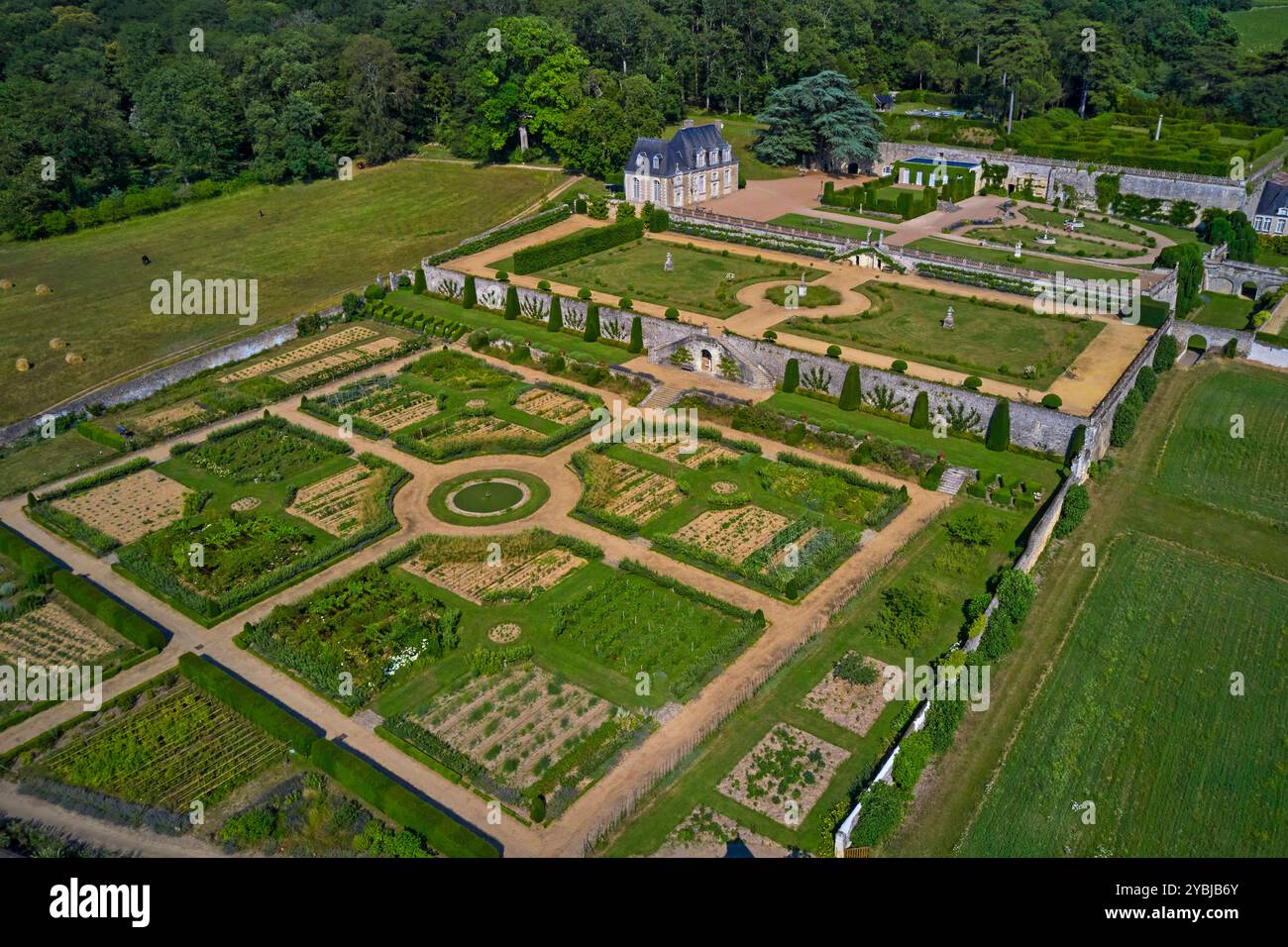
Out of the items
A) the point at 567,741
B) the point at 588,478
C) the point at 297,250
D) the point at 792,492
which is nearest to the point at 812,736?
the point at 567,741

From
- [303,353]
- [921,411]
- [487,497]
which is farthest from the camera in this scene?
[303,353]

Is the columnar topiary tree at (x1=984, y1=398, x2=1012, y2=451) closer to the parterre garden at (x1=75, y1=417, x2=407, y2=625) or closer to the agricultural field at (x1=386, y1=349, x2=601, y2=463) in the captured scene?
the agricultural field at (x1=386, y1=349, x2=601, y2=463)

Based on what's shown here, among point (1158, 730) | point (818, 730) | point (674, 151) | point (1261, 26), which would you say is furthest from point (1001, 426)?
point (1261, 26)

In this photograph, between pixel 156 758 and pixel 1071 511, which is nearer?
pixel 156 758

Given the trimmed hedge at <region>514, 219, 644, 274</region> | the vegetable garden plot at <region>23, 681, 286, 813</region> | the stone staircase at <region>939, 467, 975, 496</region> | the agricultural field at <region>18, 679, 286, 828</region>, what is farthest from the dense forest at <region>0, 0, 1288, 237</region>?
the vegetable garden plot at <region>23, 681, 286, 813</region>

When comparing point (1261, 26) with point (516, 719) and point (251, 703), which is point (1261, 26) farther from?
point (251, 703)

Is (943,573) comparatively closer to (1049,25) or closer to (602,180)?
(602,180)
